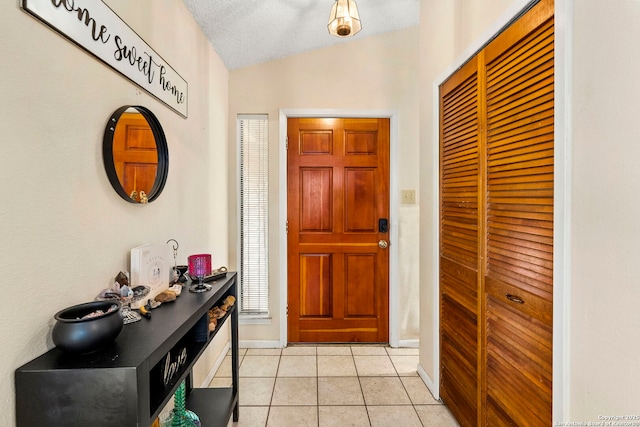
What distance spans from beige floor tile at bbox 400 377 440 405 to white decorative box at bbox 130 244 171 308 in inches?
68.0

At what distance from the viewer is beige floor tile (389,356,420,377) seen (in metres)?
2.23

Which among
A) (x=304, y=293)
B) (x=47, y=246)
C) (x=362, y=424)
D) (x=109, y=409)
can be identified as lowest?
(x=362, y=424)

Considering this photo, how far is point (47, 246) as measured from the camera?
2.77ft

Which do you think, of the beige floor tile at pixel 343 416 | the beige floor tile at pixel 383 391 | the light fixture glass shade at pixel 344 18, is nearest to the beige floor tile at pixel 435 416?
the beige floor tile at pixel 383 391

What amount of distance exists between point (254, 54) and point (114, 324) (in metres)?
2.33

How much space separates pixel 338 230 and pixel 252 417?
1534 mm

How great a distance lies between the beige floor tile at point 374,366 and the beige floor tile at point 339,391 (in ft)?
0.44

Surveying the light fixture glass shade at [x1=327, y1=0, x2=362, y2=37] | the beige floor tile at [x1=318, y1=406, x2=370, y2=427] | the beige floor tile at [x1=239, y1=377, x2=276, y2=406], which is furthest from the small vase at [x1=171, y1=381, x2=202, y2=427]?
the light fixture glass shade at [x1=327, y1=0, x2=362, y2=37]

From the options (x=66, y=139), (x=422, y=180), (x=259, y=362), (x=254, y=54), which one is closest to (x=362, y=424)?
(x=259, y=362)

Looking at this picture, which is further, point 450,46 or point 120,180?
point 450,46

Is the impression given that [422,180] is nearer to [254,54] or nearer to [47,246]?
[254,54]

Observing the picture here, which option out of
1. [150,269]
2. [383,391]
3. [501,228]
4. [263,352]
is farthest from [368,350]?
[150,269]

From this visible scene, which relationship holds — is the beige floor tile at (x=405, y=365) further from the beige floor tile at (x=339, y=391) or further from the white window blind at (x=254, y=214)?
the white window blind at (x=254, y=214)

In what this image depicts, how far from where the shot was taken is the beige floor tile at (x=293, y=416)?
67.1 inches
